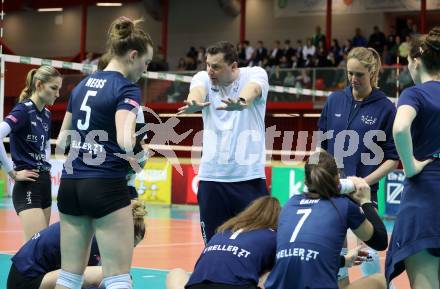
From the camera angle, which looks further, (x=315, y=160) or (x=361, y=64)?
(x=361, y=64)

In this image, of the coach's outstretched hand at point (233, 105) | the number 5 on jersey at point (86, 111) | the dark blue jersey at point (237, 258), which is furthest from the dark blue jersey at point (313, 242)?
the number 5 on jersey at point (86, 111)

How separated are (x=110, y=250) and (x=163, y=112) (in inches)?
883

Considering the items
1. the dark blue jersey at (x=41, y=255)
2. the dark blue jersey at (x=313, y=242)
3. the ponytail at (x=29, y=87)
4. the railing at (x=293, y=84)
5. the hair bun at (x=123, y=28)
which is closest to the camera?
the dark blue jersey at (x=313, y=242)

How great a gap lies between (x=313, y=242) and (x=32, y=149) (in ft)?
12.0

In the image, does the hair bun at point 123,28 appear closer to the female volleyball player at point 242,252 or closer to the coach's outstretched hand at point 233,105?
the coach's outstretched hand at point 233,105

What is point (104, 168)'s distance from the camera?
4.94 meters

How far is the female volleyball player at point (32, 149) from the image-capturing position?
7266 mm

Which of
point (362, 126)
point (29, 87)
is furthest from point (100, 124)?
point (29, 87)

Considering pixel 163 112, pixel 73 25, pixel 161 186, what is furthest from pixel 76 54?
pixel 161 186

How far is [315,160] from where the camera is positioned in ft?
16.2

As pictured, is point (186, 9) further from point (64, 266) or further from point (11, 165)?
point (64, 266)

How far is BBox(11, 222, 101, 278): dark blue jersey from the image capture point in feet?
18.9

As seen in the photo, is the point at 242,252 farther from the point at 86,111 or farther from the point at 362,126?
the point at 362,126

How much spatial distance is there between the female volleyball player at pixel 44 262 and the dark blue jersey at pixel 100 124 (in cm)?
91
